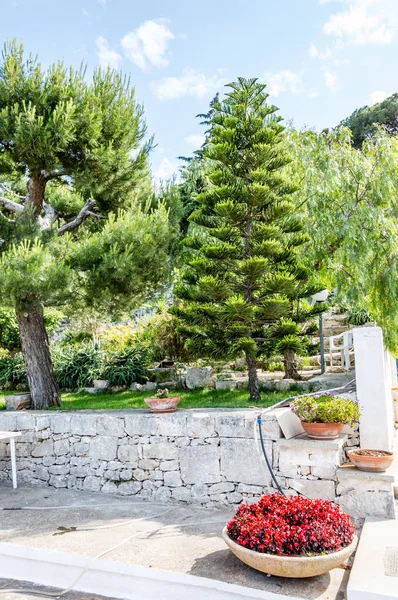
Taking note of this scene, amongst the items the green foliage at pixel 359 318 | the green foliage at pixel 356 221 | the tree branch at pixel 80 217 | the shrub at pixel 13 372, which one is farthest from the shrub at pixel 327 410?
the green foliage at pixel 359 318

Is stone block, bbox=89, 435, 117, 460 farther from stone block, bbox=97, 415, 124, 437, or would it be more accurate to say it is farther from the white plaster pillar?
the white plaster pillar

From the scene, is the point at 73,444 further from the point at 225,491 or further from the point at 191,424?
the point at 225,491

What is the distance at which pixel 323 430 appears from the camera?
526 centimetres

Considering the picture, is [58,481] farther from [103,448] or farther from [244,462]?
[244,462]

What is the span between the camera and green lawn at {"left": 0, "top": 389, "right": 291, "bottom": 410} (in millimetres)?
6887

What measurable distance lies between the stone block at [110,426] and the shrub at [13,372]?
430 centimetres

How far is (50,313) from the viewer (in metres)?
11.9

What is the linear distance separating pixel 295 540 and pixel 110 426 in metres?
3.27

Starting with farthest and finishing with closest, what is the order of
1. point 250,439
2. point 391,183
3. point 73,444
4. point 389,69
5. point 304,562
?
point 389,69
point 391,183
point 73,444
point 250,439
point 304,562

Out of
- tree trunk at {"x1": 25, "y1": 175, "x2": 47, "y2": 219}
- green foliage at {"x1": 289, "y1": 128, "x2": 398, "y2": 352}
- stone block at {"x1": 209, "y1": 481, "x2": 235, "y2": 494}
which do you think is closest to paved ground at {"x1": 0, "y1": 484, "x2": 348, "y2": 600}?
stone block at {"x1": 209, "y1": 481, "x2": 235, "y2": 494}

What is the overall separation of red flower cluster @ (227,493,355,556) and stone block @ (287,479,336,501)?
3.85 feet

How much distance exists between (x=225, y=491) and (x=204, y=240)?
382 centimetres

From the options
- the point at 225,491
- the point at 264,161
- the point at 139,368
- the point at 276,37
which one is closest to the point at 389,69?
the point at 276,37

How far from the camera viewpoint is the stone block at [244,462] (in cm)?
549
